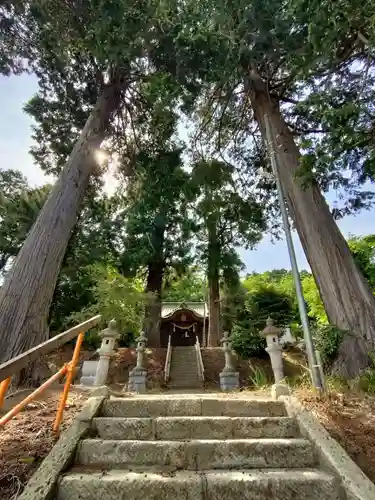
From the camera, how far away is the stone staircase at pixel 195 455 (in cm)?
177

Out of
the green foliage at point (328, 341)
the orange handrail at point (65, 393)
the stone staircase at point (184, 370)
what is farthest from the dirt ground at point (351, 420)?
the stone staircase at point (184, 370)

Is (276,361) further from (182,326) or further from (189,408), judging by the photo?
(182,326)

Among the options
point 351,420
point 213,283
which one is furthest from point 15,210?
point 351,420

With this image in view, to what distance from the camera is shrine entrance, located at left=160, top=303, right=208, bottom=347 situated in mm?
17125

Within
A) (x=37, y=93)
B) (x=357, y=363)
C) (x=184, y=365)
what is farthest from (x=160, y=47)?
(x=184, y=365)

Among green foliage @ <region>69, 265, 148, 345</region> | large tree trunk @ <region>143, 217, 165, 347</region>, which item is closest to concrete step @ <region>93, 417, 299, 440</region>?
green foliage @ <region>69, 265, 148, 345</region>

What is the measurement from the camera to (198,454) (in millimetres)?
2111

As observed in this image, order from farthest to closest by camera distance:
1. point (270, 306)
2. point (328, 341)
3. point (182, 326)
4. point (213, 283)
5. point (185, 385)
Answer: point (182, 326) → point (213, 283) → point (270, 306) → point (185, 385) → point (328, 341)

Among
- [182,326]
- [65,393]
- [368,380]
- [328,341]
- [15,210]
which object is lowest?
[65,393]

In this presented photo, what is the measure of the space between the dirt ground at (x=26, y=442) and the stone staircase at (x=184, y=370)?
23.9ft

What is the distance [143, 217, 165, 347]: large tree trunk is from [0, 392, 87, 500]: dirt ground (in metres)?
8.91

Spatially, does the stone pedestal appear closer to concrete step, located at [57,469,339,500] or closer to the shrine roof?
concrete step, located at [57,469,339,500]

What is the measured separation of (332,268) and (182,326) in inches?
517

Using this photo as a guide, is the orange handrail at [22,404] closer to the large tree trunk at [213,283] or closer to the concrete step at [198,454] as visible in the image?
the concrete step at [198,454]
